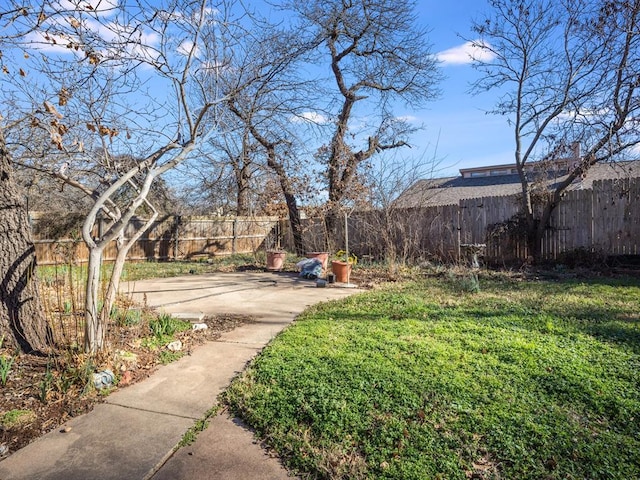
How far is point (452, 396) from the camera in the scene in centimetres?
263

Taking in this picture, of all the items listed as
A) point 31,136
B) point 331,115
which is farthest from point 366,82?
point 31,136

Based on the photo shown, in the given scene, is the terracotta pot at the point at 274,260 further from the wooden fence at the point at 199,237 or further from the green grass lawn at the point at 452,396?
the green grass lawn at the point at 452,396

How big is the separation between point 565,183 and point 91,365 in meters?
9.83

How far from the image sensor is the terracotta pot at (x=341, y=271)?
790cm

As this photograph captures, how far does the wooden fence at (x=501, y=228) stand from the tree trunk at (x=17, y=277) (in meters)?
6.70

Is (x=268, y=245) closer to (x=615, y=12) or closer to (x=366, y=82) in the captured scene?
(x=366, y=82)

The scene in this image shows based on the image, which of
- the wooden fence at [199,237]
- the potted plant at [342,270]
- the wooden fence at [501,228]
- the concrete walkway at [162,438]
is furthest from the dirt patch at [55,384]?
the wooden fence at [199,237]

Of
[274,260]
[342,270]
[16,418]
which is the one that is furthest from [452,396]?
[274,260]

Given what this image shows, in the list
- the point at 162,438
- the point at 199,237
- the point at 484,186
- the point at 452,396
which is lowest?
the point at 162,438

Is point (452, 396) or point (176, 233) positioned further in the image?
point (176, 233)

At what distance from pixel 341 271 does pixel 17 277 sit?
5.65 meters

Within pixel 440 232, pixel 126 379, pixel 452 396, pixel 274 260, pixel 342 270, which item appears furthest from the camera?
pixel 440 232

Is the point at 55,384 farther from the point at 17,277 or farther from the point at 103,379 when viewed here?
the point at 17,277

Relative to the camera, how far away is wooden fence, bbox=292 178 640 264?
8461mm
